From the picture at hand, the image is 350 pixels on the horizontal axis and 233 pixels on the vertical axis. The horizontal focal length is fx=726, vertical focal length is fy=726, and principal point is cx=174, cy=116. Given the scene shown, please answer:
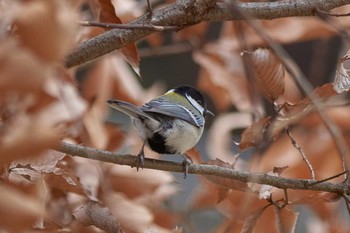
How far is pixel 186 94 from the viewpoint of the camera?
4.69 ft

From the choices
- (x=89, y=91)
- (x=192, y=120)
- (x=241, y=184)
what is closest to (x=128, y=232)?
(x=241, y=184)

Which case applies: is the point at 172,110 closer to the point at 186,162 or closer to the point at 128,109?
the point at 128,109

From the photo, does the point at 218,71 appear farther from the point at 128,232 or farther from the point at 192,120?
the point at 128,232

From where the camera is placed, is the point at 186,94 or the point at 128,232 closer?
the point at 128,232

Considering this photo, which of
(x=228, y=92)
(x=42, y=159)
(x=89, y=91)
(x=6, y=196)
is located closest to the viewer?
(x=6, y=196)

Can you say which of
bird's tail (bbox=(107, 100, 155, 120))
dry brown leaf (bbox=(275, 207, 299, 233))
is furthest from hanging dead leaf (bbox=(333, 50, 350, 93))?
bird's tail (bbox=(107, 100, 155, 120))

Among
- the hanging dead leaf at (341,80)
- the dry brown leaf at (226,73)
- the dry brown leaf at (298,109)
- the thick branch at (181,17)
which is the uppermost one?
the thick branch at (181,17)

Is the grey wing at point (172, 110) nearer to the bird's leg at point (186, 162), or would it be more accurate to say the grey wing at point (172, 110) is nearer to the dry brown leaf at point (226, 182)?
the bird's leg at point (186, 162)

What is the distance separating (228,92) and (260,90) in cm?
43

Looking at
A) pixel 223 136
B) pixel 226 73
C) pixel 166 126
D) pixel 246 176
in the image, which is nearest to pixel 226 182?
pixel 246 176

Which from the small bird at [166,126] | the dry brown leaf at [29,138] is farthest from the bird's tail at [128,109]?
the dry brown leaf at [29,138]

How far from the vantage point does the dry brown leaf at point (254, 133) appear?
35.7 inches

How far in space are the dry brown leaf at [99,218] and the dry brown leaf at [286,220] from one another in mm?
193

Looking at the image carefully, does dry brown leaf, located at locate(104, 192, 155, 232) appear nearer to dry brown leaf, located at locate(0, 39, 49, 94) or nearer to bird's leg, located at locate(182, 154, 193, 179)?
bird's leg, located at locate(182, 154, 193, 179)
